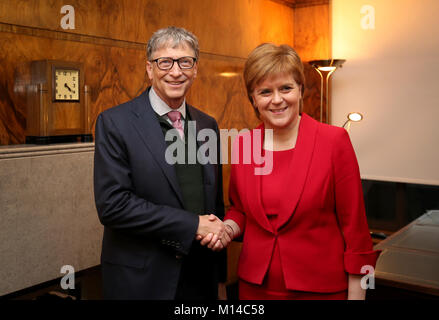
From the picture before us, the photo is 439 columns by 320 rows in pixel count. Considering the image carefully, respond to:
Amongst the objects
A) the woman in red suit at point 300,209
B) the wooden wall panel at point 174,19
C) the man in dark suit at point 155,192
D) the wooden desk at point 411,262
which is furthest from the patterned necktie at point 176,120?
the wooden desk at point 411,262

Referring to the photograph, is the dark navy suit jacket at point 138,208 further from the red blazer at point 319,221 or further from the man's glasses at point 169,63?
the red blazer at point 319,221

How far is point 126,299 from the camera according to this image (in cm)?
177

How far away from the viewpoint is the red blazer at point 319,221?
1631 millimetres

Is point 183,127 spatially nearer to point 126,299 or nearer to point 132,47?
point 126,299

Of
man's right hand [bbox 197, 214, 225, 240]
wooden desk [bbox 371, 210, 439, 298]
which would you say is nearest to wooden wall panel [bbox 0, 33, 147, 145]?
man's right hand [bbox 197, 214, 225, 240]

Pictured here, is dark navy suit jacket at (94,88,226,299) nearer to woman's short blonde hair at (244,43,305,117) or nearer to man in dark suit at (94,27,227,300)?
man in dark suit at (94,27,227,300)

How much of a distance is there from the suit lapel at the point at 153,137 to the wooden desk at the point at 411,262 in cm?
134

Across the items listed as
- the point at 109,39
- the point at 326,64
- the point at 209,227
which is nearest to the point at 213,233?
the point at 209,227

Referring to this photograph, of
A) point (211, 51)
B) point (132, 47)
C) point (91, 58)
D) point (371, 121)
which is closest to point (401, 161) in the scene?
point (371, 121)

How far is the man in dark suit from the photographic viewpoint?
1665 mm

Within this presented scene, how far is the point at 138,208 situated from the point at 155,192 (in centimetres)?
11

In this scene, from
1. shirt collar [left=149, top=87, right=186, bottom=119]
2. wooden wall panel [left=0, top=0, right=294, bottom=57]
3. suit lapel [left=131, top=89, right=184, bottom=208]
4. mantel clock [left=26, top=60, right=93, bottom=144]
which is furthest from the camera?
wooden wall panel [left=0, top=0, right=294, bottom=57]

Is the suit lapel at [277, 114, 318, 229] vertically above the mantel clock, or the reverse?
the mantel clock
